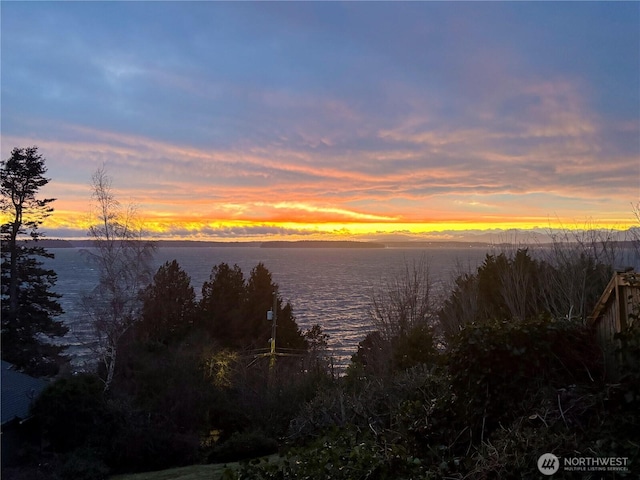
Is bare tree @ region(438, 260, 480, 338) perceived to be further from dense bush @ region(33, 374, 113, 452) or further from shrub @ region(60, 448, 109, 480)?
dense bush @ region(33, 374, 113, 452)

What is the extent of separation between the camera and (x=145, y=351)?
59.6 feet

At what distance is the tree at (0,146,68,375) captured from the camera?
72.4 ft

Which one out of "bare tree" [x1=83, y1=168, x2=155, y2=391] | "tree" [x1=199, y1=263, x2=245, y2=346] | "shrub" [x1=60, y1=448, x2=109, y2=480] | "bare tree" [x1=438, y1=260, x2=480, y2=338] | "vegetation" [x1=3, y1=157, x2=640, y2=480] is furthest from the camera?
"tree" [x1=199, y1=263, x2=245, y2=346]

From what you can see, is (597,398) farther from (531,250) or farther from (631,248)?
(531,250)

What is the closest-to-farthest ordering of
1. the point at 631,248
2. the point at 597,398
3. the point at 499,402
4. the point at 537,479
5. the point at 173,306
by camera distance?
the point at 537,479 → the point at 597,398 → the point at 499,402 → the point at 631,248 → the point at 173,306

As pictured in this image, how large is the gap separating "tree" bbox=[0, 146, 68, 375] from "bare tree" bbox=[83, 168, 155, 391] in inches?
255

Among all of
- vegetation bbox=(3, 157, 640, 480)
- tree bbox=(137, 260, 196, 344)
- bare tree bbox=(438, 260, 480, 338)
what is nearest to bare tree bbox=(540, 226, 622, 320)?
vegetation bbox=(3, 157, 640, 480)

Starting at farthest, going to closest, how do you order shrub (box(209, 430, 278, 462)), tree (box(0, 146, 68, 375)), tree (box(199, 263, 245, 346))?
tree (box(199, 263, 245, 346)) < tree (box(0, 146, 68, 375)) < shrub (box(209, 430, 278, 462))

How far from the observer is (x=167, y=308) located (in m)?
24.7

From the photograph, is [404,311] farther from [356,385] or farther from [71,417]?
[71,417]

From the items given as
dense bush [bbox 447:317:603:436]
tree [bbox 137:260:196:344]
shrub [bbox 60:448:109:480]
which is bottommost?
shrub [bbox 60:448:109:480]

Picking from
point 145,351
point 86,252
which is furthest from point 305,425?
point 86,252

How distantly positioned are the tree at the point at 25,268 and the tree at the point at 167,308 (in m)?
4.42

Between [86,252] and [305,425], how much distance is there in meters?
13.2
